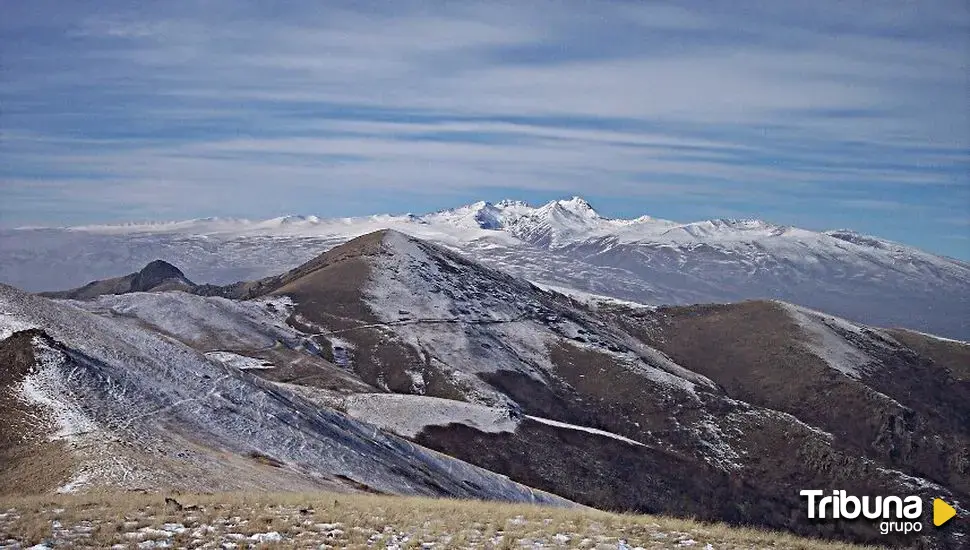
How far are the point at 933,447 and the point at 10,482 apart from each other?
157880 mm

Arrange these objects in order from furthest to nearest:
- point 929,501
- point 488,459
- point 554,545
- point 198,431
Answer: point 929,501
point 488,459
point 198,431
point 554,545

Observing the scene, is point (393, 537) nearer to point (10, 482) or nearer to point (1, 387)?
point (10, 482)

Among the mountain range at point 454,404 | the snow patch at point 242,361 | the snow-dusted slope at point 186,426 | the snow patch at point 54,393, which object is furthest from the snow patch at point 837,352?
the snow patch at point 54,393

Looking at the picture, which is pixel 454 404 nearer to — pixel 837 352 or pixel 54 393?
pixel 54 393

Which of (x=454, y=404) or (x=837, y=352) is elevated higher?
(x=454, y=404)

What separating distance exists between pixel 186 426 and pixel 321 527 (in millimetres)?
30662

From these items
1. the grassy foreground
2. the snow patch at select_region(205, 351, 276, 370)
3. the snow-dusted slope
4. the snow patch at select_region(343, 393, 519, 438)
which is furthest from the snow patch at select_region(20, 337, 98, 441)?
the snow patch at select_region(205, 351, 276, 370)

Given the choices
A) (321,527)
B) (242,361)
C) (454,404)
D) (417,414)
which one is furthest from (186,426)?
(242,361)

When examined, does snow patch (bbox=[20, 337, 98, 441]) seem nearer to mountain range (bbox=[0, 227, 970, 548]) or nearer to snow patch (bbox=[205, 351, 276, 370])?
mountain range (bbox=[0, 227, 970, 548])

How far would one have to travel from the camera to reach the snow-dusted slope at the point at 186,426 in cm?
4156

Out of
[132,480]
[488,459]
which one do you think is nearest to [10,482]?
[132,480]

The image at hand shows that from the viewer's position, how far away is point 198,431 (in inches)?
2079

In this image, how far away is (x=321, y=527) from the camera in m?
25.4

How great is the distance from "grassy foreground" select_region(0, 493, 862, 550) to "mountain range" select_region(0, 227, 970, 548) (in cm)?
991
